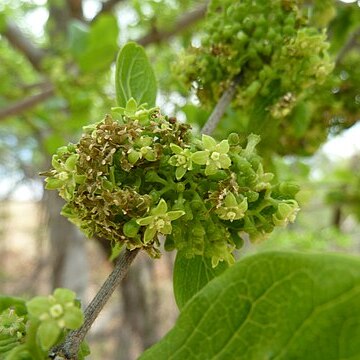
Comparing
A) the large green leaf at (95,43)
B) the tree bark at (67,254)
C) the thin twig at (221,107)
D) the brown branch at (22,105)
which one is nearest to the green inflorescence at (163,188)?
the thin twig at (221,107)

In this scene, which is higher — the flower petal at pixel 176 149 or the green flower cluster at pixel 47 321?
the flower petal at pixel 176 149

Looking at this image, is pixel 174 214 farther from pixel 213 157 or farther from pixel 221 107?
pixel 221 107

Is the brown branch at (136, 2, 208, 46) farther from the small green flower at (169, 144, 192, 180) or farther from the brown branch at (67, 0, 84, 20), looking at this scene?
the small green flower at (169, 144, 192, 180)

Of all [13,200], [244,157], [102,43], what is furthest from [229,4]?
[13,200]

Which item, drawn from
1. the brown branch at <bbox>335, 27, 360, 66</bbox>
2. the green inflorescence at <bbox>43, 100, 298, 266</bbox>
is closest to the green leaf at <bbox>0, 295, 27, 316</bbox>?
the green inflorescence at <bbox>43, 100, 298, 266</bbox>

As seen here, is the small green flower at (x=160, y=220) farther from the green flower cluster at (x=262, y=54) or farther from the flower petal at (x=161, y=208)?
the green flower cluster at (x=262, y=54)

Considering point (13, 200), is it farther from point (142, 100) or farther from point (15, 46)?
point (142, 100)

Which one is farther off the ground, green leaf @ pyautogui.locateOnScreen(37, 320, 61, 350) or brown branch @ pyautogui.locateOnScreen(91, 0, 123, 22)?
brown branch @ pyautogui.locateOnScreen(91, 0, 123, 22)

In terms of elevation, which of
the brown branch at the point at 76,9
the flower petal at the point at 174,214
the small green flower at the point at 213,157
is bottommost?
the flower petal at the point at 174,214
